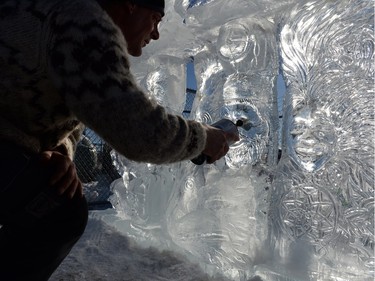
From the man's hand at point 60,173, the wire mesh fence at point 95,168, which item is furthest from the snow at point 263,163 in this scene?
the wire mesh fence at point 95,168

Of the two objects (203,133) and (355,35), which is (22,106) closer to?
(203,133)

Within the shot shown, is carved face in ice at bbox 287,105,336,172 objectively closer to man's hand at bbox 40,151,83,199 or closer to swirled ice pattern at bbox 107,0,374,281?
swirled ice pattern at bbox 107,0,374,281

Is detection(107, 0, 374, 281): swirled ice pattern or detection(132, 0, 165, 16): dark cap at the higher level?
detection(132, 0, 165, 16): dark cap

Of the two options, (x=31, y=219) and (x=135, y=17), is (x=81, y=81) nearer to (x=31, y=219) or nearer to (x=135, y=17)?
(x=135, y=17)

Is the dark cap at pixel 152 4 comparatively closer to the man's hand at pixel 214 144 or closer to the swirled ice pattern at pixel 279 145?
the man's hand at pixel 214 144

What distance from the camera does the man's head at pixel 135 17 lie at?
1.12m

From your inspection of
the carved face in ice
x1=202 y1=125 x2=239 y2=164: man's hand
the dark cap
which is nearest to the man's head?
the dark cap

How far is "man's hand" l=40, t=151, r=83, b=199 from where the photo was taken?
1.14m

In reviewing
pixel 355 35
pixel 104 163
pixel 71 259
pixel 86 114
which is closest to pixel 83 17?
pixel 86 114

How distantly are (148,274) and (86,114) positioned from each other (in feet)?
3.61

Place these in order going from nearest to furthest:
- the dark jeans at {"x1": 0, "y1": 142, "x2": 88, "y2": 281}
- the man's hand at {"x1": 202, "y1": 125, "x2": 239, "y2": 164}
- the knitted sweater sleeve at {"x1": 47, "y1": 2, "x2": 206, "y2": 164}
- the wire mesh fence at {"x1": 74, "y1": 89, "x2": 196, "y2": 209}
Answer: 1. the knitted sweater sleeve at {"x1": 47, "y1": 2, "x2": 206, "y2": 164}
2. the dark jeans at {"x1": 0, "y1": 142, "x2": 88, "y2": 281}
3. the man's hand at {"x1": 202, "y1": 125, "x2": 239, "y2": 164}
4. the wire mesh fence at {"x1": 74, "y1": 89, "x2": 196, "y2": 209}

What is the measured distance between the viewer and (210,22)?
1.97m

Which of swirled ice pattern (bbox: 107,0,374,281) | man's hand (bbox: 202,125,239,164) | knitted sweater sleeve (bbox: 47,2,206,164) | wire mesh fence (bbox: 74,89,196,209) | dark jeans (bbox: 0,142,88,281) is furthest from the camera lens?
wire mesh fence (bbox: 74,89,196,209)

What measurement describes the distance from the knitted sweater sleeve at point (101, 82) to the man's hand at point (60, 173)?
0.22 metres
